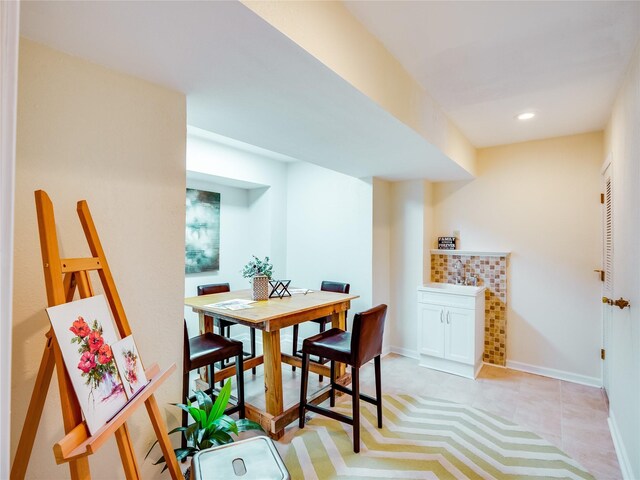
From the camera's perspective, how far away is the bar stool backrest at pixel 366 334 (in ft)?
6.86

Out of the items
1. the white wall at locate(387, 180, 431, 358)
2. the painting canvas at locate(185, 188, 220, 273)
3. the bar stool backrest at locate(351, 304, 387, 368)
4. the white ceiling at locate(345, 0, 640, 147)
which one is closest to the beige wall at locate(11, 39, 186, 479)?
the bar stool backrest at locate(351, 304, 387, 368)

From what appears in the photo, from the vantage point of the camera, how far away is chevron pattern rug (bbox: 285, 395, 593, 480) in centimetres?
195

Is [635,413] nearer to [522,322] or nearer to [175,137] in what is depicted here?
[522,322]

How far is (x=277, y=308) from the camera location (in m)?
2.48

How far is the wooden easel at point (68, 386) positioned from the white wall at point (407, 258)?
3.26m

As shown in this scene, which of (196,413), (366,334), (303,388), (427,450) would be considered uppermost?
(366,334)

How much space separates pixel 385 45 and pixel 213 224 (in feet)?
10.1

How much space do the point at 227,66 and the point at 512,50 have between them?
1647 mm

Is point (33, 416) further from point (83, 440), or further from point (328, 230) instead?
point (328, 230)

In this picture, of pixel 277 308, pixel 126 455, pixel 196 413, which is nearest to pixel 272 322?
pixel 277 308

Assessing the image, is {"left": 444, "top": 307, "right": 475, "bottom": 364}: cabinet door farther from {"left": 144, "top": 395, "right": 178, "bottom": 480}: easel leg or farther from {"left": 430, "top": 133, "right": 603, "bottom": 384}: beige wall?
{"left": 144, "top": 395, "right": 178, "bottom": 480}: easel leg

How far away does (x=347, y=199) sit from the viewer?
4.01 metres

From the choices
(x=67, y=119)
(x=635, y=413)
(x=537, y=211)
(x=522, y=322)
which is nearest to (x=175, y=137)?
(x=67, y=119)

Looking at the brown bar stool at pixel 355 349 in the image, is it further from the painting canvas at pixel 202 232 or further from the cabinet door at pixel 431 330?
the painting canvas at pixel 202 232
